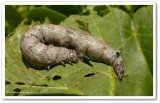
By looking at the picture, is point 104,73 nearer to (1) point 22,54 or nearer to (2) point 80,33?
(2) point 80,33

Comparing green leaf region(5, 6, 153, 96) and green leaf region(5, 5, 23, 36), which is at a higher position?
green leaf region(5, 5, 23, 36)

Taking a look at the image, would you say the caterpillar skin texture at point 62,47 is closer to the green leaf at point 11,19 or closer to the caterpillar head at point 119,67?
the caterpillar head at point 119,67

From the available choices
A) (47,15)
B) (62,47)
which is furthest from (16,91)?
(47,15)

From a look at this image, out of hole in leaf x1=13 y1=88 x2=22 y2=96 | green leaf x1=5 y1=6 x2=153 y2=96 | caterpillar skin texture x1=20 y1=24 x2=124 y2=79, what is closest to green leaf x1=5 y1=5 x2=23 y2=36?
green leaf x1=5 y1=6 x2=153 y2=96

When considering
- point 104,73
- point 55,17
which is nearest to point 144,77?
point 104,73

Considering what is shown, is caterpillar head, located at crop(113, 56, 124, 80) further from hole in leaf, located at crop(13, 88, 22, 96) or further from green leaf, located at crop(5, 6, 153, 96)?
hole in leaf, located at crop(13, 88, 22, 96)
